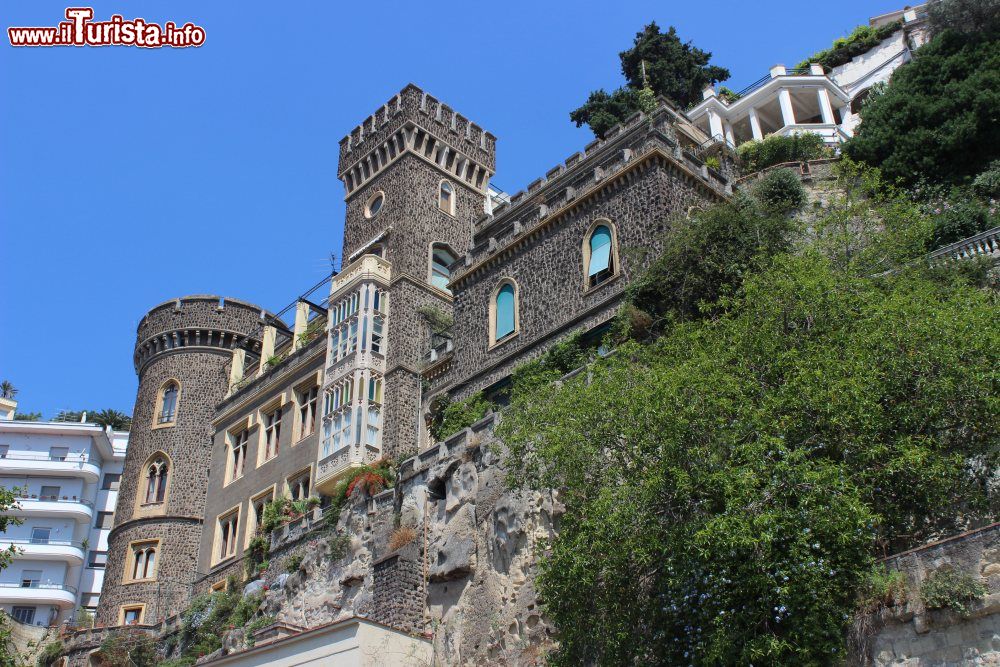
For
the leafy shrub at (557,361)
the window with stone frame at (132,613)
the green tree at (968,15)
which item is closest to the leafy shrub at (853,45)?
the green tree at (968,15)

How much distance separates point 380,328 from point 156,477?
536 inches

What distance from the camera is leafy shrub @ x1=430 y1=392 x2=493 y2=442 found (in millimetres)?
31345

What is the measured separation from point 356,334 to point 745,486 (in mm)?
23749

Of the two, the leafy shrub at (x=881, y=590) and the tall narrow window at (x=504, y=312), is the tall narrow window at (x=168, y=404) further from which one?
the leafy shrub at (x=881, y=590)

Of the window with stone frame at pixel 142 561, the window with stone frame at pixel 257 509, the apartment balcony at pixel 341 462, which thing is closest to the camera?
the apartment balcony at pixel 341 462

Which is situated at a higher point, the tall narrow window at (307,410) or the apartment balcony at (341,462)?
the tall narrow window at (307,410)

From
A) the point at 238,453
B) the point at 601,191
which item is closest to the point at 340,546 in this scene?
the point at 601,191

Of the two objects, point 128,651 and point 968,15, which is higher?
point 968,15

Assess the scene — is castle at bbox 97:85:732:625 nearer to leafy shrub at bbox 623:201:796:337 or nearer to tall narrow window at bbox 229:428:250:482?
tall narrow window at bbox 229:428:250:482

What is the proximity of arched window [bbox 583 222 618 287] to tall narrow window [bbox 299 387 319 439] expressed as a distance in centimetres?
1328

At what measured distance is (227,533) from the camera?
42219 mm

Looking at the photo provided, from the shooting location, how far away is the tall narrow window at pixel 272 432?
41.7m

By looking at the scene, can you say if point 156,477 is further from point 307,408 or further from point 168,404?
point 307,408

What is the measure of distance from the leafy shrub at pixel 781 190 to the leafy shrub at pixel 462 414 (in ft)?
35.0
